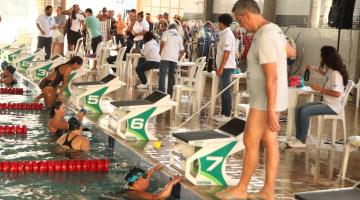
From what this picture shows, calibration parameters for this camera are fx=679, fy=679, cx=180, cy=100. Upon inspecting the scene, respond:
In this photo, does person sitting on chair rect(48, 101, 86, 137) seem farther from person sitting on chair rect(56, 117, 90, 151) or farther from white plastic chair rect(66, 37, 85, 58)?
white plastic chair rect(66, 37, 85, 58)

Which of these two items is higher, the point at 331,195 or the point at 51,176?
the point at 331,195

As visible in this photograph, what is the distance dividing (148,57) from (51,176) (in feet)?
22.8

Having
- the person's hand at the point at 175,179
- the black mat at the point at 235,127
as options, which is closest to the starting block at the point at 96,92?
Result: the black mat at the point at 235,127

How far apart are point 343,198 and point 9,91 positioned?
9.32 metres

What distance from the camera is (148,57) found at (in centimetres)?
1311

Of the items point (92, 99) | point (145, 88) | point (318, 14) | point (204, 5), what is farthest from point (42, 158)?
point (204, 5)

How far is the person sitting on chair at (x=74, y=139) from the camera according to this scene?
7.42 metres

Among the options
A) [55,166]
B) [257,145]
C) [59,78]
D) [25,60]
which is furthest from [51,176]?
[25,60]

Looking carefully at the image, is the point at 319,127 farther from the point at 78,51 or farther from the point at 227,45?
the point at 78,51

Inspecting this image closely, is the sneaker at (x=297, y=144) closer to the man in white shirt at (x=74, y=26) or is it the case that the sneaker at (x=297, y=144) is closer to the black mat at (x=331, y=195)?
the black mat at (x=331, y=195)

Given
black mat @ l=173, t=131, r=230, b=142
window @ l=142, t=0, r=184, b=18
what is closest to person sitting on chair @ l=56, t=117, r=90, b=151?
black mat @ l=173, t=131, r=230, b=142

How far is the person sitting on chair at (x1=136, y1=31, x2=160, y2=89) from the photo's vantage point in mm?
12906

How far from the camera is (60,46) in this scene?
62.2ft

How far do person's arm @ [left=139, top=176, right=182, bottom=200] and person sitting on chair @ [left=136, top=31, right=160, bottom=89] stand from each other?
747cm
